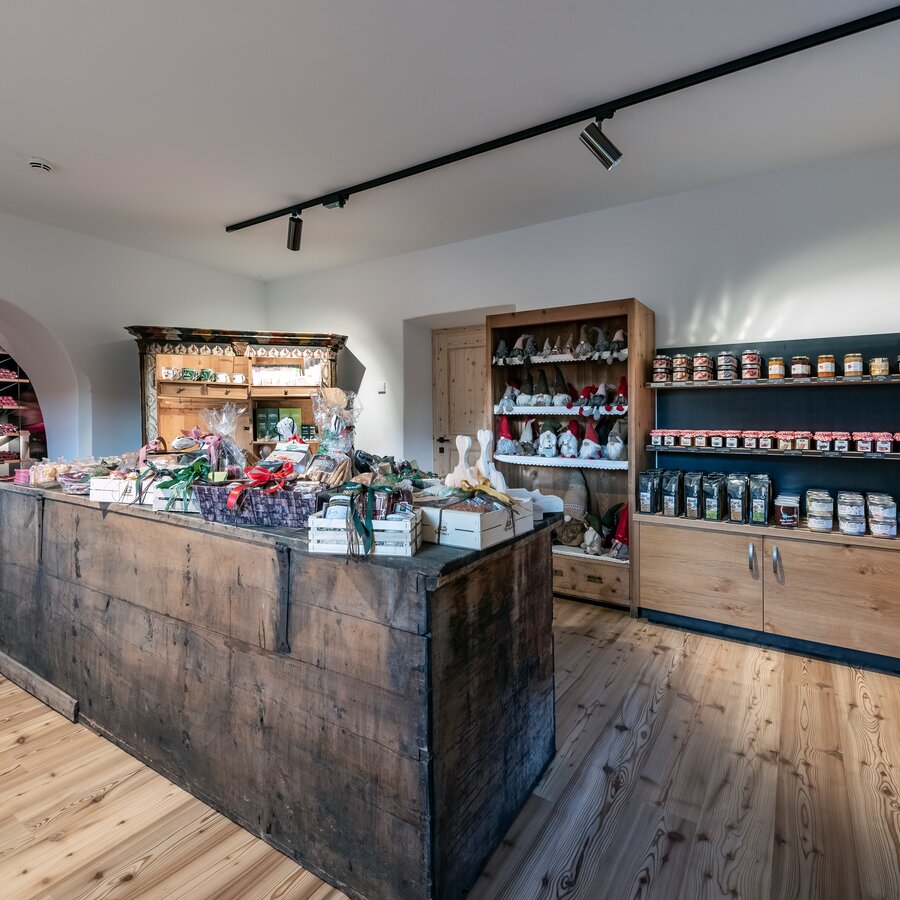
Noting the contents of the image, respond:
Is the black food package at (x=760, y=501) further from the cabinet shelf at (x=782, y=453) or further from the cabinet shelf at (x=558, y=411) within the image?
the cabinet shelf at (x=558, y=411)

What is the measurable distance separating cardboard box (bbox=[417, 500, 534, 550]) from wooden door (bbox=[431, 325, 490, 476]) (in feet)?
11.7

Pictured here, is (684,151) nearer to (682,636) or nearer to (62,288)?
(682,636)

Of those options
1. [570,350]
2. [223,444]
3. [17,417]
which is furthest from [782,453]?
[17,417]

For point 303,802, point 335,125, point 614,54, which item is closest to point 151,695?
point 303,802

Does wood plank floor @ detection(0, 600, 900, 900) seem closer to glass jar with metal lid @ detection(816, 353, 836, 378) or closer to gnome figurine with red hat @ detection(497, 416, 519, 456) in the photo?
glass jar with metal lid @ detection(816, 353, 836, 378)

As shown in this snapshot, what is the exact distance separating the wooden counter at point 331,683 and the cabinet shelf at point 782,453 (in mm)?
1821

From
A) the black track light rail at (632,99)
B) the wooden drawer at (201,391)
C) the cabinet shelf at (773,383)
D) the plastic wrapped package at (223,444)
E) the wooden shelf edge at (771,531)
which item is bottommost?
the wooden shelf edge at (771,531)

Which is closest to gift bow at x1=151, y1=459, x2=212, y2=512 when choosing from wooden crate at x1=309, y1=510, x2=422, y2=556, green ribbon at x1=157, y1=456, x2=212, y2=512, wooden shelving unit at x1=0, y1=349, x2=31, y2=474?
green ribbon at x1=157, y1=456, x2=212, y2=512

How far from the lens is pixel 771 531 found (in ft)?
9.70

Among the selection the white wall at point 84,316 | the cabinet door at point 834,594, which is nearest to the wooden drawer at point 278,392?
the white wall at point 84,316

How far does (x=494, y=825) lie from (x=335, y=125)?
10.3 feet

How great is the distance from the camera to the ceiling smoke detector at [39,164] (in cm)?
317

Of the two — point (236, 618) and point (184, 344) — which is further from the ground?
point (184, 344)

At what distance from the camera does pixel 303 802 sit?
4.92 feet
